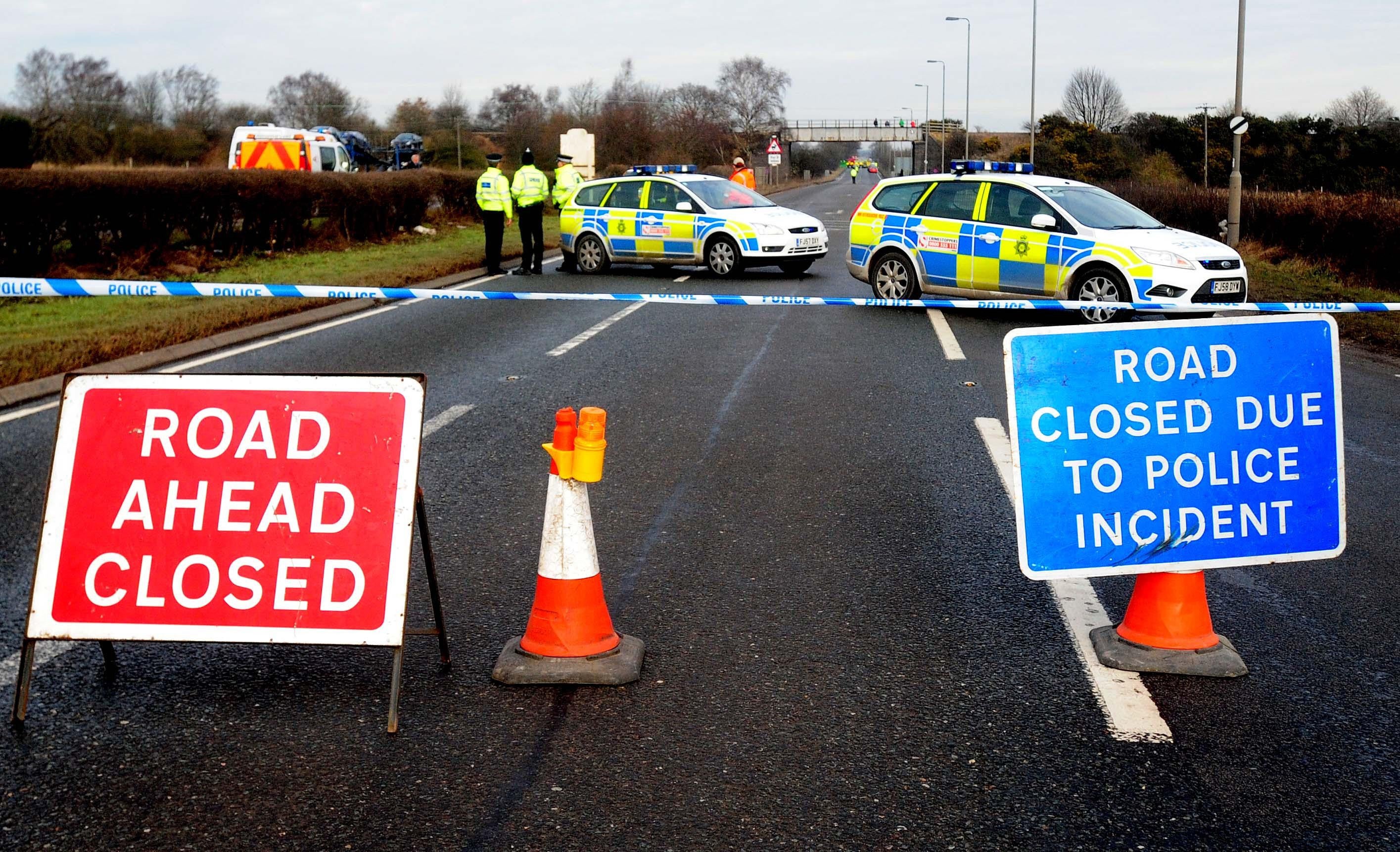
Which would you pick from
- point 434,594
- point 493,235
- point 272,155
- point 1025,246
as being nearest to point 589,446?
point 434,594

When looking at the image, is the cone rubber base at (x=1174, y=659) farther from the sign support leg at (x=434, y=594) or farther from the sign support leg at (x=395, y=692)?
the sign support leg at (x=395, y=692)

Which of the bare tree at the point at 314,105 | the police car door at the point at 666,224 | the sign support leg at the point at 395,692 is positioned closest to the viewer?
the sign support leg at the point at 395,692

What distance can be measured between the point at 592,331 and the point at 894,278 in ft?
13.2

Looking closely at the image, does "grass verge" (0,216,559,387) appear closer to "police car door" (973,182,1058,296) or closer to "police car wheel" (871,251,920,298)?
"police car wheel" (871,251,920,298)

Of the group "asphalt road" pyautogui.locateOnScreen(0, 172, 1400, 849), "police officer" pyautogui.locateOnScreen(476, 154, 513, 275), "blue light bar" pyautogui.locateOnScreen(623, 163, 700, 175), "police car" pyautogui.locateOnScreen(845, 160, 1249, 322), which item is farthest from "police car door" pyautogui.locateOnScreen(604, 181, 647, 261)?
"asphalt road" pyautogui.locateOnScreen(0, 172, 1400, 849)

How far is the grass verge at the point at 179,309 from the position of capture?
11156mm

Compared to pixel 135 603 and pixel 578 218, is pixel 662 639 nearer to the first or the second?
pixel 135 603

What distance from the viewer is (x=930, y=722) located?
402 centimetres

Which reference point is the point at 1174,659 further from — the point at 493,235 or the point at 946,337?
the point at 493,235

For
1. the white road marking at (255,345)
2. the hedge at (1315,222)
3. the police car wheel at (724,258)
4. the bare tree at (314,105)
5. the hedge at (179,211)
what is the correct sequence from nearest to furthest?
the white road marking at (255,345)
the hedge at (179,211)
the hedge at (1315,222)
the police car wheel at (724,258)
the bare tree at (314,105)

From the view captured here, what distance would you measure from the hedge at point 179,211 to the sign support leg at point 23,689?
43.9 feet

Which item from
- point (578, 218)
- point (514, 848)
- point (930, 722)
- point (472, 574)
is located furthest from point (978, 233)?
point (514, 848)

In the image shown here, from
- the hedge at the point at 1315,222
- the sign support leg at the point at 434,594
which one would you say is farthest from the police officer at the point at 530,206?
the sign support leg at the point at 434,594

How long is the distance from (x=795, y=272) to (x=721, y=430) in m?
12.4
